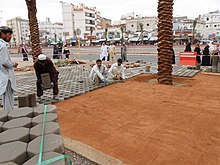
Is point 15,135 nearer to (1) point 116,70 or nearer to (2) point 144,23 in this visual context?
(1) point 116,70

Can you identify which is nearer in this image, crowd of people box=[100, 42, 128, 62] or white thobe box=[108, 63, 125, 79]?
white thobe box=[108, 63, 125, 79]

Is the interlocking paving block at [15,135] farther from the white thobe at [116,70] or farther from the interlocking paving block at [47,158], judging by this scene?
the white thobe at [116,70]

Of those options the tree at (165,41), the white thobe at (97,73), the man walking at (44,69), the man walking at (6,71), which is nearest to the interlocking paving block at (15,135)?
the man walking at (6,71)

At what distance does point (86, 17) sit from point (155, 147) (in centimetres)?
6528

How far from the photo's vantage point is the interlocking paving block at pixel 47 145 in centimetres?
172

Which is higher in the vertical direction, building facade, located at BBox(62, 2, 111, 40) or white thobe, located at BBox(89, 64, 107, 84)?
building facade, located at BBox(62, 2, 111, 40)

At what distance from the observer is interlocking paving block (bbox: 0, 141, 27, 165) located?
1623 millimetres

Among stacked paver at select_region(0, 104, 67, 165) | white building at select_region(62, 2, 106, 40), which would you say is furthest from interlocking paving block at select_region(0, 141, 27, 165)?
white building at select_region(62, 2, 106, 40)

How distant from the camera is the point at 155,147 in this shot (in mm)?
2865

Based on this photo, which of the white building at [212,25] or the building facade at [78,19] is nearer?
the white building at [212,25]

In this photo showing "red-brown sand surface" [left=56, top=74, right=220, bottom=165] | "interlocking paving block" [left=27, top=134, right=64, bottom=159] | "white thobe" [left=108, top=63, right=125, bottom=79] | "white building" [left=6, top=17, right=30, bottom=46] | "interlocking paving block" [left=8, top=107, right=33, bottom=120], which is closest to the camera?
"interlocking paving block" [left=27, top=134, right=64, bottom=159]

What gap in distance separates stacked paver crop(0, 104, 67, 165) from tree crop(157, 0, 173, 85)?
5074mm

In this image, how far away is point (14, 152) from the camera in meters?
1.70

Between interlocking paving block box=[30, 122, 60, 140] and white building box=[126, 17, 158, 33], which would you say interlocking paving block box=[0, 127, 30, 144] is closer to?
interlocking paving block box=[30, 122, 60, 140]
